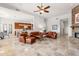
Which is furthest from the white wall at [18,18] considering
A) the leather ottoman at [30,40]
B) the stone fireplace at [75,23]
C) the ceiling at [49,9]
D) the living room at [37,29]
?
the stone fireplace at [75,23]

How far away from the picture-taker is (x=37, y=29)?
9.72 ft

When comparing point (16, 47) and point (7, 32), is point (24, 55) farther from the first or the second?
point (7, 32)

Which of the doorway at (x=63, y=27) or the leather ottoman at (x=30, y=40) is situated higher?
the doorway at (x=63, y=27)

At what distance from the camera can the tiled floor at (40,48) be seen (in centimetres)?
276

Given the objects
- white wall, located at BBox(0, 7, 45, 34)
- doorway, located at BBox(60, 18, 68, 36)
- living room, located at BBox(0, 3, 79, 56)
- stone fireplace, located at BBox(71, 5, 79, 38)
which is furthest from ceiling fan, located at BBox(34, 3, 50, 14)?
stone fireplace, located at BBox(71, 5, 79, 38)

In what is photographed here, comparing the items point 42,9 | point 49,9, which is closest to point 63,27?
point 49,9

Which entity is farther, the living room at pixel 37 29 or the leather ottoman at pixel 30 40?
the leather ottoman at pixel 30 40

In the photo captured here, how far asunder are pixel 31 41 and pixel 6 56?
0.73 meters

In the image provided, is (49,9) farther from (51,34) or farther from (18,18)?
(18,18)

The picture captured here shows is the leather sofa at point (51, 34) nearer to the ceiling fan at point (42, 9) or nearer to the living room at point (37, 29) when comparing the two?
the living room at point (37, 29)

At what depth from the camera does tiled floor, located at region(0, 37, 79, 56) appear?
2762 millimetres

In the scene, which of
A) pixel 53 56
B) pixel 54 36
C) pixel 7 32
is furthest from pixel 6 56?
pixel 54 36

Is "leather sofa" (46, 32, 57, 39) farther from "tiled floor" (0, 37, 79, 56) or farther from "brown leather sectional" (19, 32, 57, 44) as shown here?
"tiled floor" (0, 37, 79, 56)

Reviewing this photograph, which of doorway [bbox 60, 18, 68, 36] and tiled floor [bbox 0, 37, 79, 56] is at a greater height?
doorway [bbox 60, 18, 68, 36]
